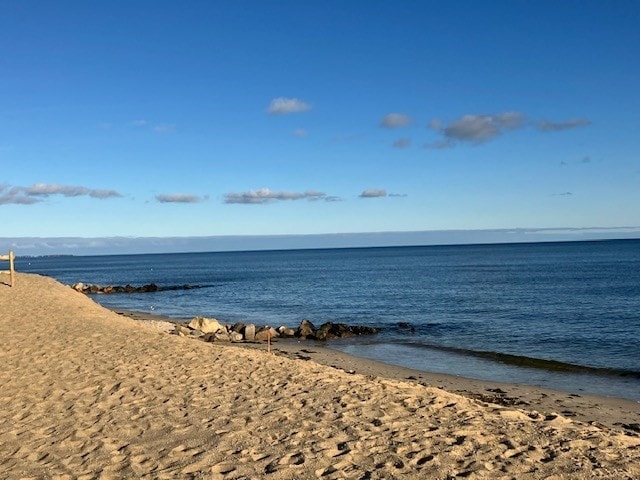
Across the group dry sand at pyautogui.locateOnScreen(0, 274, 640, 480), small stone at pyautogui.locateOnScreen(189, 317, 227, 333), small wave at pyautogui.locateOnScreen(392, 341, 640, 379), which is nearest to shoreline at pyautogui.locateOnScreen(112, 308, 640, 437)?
dry sand at pyautogui.locateOnScreen(0, 274, 640, 480)

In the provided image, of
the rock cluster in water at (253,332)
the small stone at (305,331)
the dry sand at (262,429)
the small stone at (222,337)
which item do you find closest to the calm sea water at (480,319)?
the rock cluster in water at (253,332)

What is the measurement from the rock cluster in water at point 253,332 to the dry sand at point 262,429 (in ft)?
39.4

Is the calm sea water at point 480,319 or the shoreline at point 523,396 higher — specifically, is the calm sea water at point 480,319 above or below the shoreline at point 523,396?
below

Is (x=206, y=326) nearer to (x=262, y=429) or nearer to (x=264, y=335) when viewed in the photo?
(x=264, y=335)

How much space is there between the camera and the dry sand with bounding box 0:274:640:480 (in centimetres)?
737

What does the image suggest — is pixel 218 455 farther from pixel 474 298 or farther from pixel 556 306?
pixel 474 298

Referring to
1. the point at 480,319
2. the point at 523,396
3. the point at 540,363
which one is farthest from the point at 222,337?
the point at 480,319

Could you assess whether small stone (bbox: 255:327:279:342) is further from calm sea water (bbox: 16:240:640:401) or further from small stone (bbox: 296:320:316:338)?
calm sea water (bbox: 16:240:640:401)

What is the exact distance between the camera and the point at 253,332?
27484mm

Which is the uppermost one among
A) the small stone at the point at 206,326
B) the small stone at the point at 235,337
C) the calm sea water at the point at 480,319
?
the small stone at the point at 206,326

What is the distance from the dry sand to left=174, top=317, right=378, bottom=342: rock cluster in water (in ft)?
39.4

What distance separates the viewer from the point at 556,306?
123 feet

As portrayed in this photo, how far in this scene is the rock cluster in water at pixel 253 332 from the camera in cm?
2688

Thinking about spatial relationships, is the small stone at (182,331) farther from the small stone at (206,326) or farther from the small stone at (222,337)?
the small stone at (222,337)
